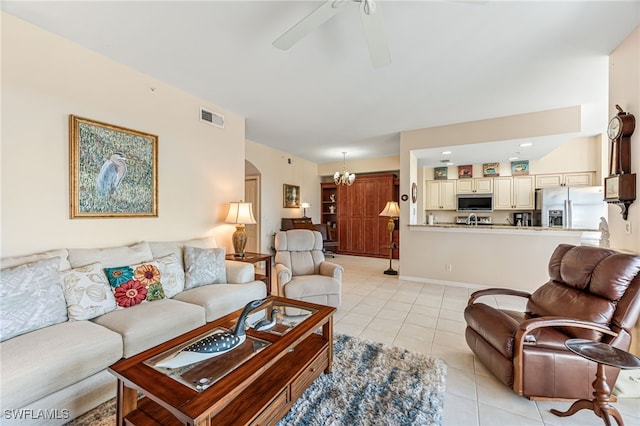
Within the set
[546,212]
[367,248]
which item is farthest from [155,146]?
[546,212]

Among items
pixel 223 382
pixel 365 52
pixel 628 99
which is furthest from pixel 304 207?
pixel 223 382

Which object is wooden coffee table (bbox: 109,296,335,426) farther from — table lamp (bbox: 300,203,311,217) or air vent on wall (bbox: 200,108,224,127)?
table lamp (bbox: 300,203,311,217)

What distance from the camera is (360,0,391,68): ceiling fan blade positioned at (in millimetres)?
1572

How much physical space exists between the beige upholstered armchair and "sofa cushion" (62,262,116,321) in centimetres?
151

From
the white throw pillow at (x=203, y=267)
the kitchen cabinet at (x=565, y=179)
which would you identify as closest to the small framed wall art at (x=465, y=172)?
the kitchen cabinet at (x=565, y=179)

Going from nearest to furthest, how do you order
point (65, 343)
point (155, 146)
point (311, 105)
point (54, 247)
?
1. point (65, 343)
2. point (54, 247)
3. point (155, 146)
4. point (311, 105)

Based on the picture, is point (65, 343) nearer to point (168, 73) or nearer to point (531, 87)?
point (168, 73)

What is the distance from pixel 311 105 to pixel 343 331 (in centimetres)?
288

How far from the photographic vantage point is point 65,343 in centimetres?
150

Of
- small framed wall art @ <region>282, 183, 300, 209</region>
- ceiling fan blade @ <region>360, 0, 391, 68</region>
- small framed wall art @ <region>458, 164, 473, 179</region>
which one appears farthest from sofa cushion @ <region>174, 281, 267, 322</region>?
small framed wall art @ <region>458, 164, 473, 179</region>

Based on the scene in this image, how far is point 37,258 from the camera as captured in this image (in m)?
1.91

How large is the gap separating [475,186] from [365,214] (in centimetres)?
273

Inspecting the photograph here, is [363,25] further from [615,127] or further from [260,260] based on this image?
[260,260]

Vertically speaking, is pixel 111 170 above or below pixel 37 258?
above
